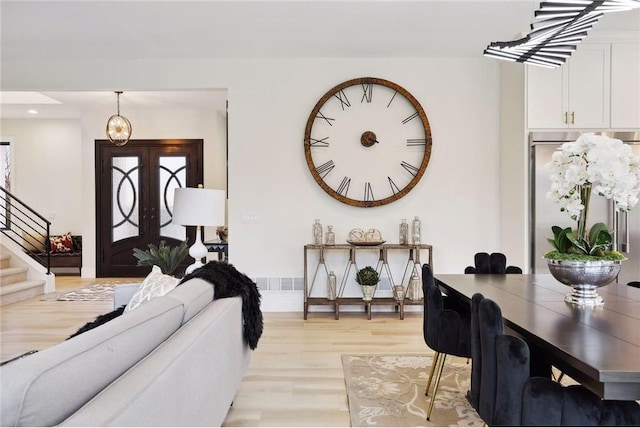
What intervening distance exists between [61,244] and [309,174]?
5576 millimetres

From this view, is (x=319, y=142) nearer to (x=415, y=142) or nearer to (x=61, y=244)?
(x=415, y=142)

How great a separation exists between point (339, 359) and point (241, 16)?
2985 millimetres

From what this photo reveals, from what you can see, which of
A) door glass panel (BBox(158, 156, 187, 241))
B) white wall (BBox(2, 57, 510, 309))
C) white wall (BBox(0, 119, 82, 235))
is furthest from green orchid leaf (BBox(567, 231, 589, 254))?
white wall (BBox(0, 119, 82, 235))

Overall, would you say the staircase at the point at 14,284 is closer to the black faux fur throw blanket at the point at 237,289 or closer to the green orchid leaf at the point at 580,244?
the black faux fur throw blanket at the point at 237,289

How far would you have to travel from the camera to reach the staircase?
5.59 m

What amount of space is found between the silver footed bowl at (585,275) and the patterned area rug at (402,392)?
89 cm

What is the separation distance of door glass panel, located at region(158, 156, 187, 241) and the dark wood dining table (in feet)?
19.7

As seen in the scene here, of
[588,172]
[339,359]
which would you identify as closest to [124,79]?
[339,359]

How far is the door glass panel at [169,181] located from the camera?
766cm

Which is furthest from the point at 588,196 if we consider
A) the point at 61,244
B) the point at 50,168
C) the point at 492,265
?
the point at 50,168

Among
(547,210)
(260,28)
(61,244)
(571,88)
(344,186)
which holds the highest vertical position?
(260,28)

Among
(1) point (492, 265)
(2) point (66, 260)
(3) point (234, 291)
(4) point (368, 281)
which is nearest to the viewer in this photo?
(3) point (234, 291)

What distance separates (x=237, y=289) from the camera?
8.29 ft

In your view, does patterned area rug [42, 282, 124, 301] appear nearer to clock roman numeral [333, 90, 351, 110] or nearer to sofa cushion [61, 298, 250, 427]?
clock roman numeral [333, 90, 351, 110]
